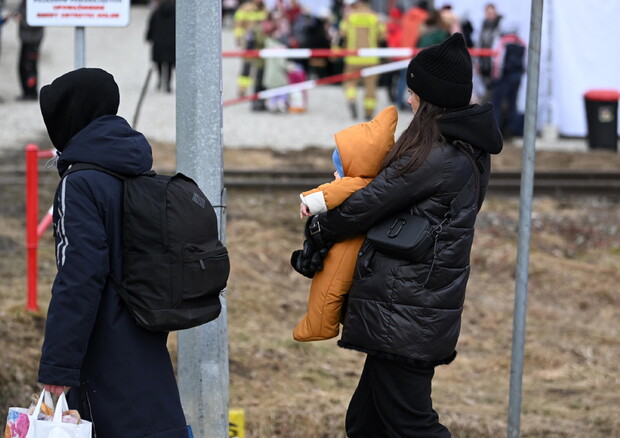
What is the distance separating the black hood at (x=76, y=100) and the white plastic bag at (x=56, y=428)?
34.6 inches

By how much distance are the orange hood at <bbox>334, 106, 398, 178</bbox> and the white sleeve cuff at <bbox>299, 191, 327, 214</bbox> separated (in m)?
0.16

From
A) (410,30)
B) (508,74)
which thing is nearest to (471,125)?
(508,74)

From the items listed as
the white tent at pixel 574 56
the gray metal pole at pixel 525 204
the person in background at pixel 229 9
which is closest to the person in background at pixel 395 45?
the white tent at pixel 574 56

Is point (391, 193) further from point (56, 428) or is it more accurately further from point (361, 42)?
point (361, 42)

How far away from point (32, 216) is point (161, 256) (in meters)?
3.49

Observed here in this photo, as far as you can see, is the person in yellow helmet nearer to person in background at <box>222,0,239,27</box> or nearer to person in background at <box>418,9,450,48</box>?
person in background at <box>418,9,450,48</box>

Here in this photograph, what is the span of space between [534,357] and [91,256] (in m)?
4.47

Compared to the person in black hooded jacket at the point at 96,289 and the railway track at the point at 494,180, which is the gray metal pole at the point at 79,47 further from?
the railway track at the point at 494,180

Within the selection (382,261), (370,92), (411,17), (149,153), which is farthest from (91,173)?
(411,17)

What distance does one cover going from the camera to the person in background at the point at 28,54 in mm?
17578

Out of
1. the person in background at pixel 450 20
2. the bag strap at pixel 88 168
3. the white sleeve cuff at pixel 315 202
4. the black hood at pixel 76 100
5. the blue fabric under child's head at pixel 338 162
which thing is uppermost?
the person in background at pixel 450 20

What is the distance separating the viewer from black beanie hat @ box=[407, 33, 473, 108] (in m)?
→ 3.92

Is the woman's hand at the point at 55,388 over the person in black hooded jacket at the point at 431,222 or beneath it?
beneath

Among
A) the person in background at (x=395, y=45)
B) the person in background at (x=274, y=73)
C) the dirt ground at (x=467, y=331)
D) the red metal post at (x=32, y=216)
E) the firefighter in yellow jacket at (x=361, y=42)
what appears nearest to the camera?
the dirt ground at (x=467, y=331)
